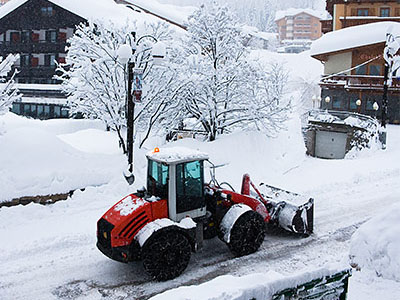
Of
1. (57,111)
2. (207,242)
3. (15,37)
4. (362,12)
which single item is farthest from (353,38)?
(15,37)

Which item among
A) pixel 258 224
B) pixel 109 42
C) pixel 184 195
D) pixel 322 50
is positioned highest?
pixel 322 50

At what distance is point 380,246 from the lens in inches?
312

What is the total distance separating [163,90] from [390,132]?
654 inches

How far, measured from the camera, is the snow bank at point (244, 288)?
4961 millimetres

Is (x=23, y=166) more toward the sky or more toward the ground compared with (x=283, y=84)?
more toward the ground

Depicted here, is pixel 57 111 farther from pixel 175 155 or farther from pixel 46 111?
pixel 175 155

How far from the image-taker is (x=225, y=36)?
19562 mm

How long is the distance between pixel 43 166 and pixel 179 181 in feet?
20.8

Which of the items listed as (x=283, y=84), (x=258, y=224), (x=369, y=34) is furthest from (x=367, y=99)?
(x=258, y=224)

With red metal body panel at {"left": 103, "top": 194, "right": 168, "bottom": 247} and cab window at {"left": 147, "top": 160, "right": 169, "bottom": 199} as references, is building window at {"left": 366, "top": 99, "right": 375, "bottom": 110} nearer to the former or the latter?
cab window at {"left": 147, "top": 160, "right": 169, "bottom": 199}

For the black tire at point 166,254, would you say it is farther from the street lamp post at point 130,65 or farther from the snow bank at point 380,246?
the street lamp post at point 130,65

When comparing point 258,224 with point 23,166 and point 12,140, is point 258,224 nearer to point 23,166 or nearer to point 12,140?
point 23,166

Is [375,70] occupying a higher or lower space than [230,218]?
higher

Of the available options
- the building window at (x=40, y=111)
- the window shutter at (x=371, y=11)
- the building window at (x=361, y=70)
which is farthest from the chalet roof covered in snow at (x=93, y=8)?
the window shutter at (x=371, y=11)
